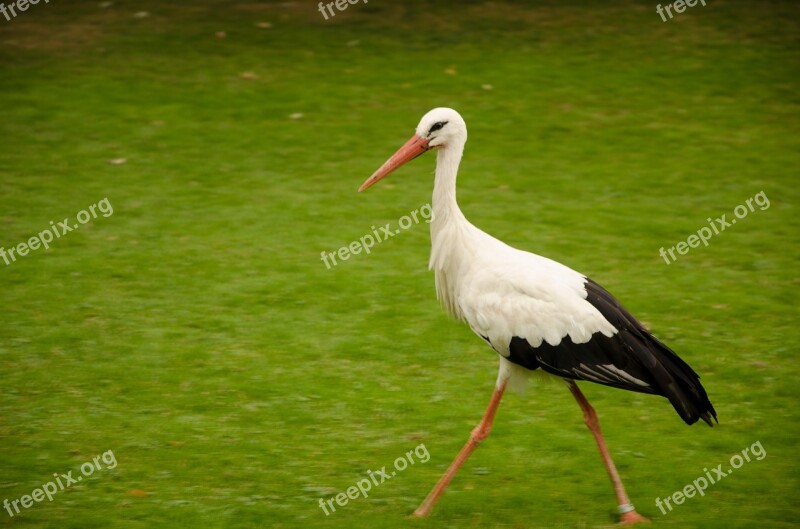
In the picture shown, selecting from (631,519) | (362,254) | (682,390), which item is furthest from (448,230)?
(362,254)

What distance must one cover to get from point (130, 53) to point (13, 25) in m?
2.41

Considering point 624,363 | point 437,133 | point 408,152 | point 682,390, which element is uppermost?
point 437,133

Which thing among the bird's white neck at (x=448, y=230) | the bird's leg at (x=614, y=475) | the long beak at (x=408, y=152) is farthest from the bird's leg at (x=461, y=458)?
the long beak at (x=408, y=152)

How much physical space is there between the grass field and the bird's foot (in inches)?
3.3

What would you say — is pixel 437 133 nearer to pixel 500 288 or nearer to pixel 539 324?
pixel 500 288

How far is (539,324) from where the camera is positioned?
6516 millimetres

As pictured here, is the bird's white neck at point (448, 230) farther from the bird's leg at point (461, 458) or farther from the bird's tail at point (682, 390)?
the bird's tail at point (682, 390)

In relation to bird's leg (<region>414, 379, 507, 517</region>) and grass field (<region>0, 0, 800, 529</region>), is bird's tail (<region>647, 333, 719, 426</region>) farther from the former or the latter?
Answer: bird's leg (<region>414, 379, 507, 517</region>)

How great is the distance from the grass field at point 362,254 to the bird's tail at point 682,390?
0.76 m

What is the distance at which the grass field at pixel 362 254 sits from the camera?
23.1ft

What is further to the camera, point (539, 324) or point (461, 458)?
point (461, 458)

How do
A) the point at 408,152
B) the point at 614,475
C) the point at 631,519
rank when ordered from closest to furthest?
the point at 631,519, the point at 614,475, the point at 408,152

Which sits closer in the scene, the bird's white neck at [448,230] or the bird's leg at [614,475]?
the bird's leg at [614,475]

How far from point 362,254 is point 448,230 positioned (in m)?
3.76
